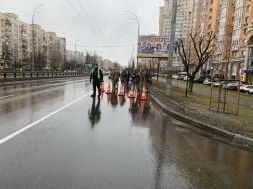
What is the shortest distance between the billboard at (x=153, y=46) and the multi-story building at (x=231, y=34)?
1382 cm

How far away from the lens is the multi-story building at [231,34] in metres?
47.8

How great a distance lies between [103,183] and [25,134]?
2.92 metres

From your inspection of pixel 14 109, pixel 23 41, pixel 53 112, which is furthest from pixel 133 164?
pixel 23 41

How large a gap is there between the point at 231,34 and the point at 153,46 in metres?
34.4

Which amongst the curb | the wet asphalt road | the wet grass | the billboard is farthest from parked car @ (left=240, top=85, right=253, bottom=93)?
the wet asphalt road

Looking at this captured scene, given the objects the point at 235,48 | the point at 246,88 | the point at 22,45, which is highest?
the point at 22,45

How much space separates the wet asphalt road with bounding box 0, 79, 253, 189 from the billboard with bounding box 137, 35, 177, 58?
2811 centimetres

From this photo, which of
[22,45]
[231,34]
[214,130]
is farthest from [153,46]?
[22,45]

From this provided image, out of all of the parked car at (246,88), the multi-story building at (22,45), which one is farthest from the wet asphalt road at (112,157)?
the multi-story building at (22,45)

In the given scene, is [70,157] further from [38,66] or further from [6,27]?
[6,27]

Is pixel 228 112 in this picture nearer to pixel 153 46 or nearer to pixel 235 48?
pixel 153 46

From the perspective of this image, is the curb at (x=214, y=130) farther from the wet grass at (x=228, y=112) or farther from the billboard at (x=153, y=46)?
the billboard at (x=153, y=46)

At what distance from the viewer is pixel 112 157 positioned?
419cm

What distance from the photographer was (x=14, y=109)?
832 centimetres
